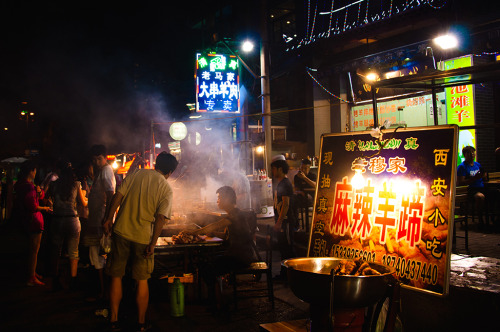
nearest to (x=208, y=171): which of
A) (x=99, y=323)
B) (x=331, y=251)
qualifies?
(x=99, y=323)

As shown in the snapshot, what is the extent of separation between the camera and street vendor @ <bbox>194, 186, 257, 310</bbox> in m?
5.70

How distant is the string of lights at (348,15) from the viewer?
12.1 m

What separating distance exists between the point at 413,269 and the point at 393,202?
26.0 inches

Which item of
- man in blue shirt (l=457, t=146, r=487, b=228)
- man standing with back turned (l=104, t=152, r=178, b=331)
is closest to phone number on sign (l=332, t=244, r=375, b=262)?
man standing with back turned (l=104, t=152, r=178, b=331)

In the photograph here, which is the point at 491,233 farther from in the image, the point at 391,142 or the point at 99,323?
the point at 99,323

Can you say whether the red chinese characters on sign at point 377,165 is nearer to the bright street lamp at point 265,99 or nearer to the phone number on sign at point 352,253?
the phone number on sign at point 352,253

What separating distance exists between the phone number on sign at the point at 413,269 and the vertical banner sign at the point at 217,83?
40.8 feet

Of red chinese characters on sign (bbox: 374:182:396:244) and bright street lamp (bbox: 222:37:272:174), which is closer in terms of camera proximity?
red chinese characters on sign (bbox: 374:182:396:244)

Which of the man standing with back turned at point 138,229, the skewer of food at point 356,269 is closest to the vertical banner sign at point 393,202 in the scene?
the skewer of food at point 356,269

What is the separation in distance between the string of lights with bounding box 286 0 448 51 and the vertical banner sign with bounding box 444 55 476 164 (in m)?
1.88

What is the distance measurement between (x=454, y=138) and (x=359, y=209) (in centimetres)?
117

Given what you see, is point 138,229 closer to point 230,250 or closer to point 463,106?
point 230,250

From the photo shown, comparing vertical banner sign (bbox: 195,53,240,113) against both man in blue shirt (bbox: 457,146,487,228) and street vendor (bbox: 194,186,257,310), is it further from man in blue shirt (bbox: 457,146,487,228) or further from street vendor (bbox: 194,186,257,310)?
street vendor (bbox: 194,186,257,310)

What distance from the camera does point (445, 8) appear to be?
36.8ft
